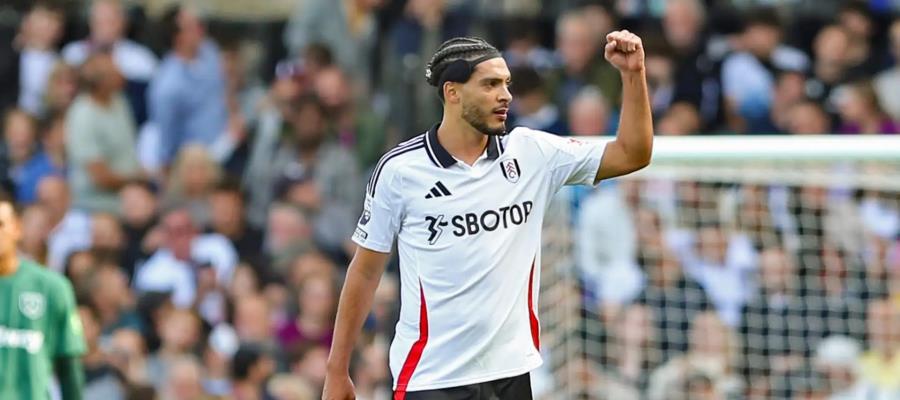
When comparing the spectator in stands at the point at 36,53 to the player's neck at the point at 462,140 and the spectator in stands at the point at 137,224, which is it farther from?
the player's neck at the point at 462,140

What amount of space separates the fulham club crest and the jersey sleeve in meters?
0.12

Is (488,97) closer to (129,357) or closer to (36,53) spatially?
(129,357)

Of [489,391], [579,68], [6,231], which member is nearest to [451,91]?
[489,391]

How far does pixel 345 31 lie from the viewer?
12.9m

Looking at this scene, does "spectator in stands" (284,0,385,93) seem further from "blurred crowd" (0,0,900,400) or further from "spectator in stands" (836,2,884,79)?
"spectator in stands" (836,2,884,79)

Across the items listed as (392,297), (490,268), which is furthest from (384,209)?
(392,297)

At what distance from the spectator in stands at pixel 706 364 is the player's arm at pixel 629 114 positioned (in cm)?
390

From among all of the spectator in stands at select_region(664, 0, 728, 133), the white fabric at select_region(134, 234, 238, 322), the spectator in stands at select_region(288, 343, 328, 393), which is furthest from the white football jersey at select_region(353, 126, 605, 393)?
the white fabric at select_region(134, 234, 238, 322)

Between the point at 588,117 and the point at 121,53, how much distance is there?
4133 millimetres

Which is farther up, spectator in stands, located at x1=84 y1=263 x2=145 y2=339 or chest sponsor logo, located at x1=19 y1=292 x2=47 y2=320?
chest sponsor logo, located at x1=19 y1=292 x2=47 y2=320

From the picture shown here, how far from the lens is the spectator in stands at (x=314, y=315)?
1130cm

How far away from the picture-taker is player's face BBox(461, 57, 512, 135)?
5824mm

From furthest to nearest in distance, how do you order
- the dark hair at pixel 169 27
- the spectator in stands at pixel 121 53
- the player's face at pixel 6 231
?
the spectator in stands at pixel 121 53 < the dark hair at pixel 169 27 < the player's face at pixel 6 231

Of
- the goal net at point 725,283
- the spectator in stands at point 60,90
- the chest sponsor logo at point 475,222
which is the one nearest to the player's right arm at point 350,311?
the chest sponsor logo at point 475,222
